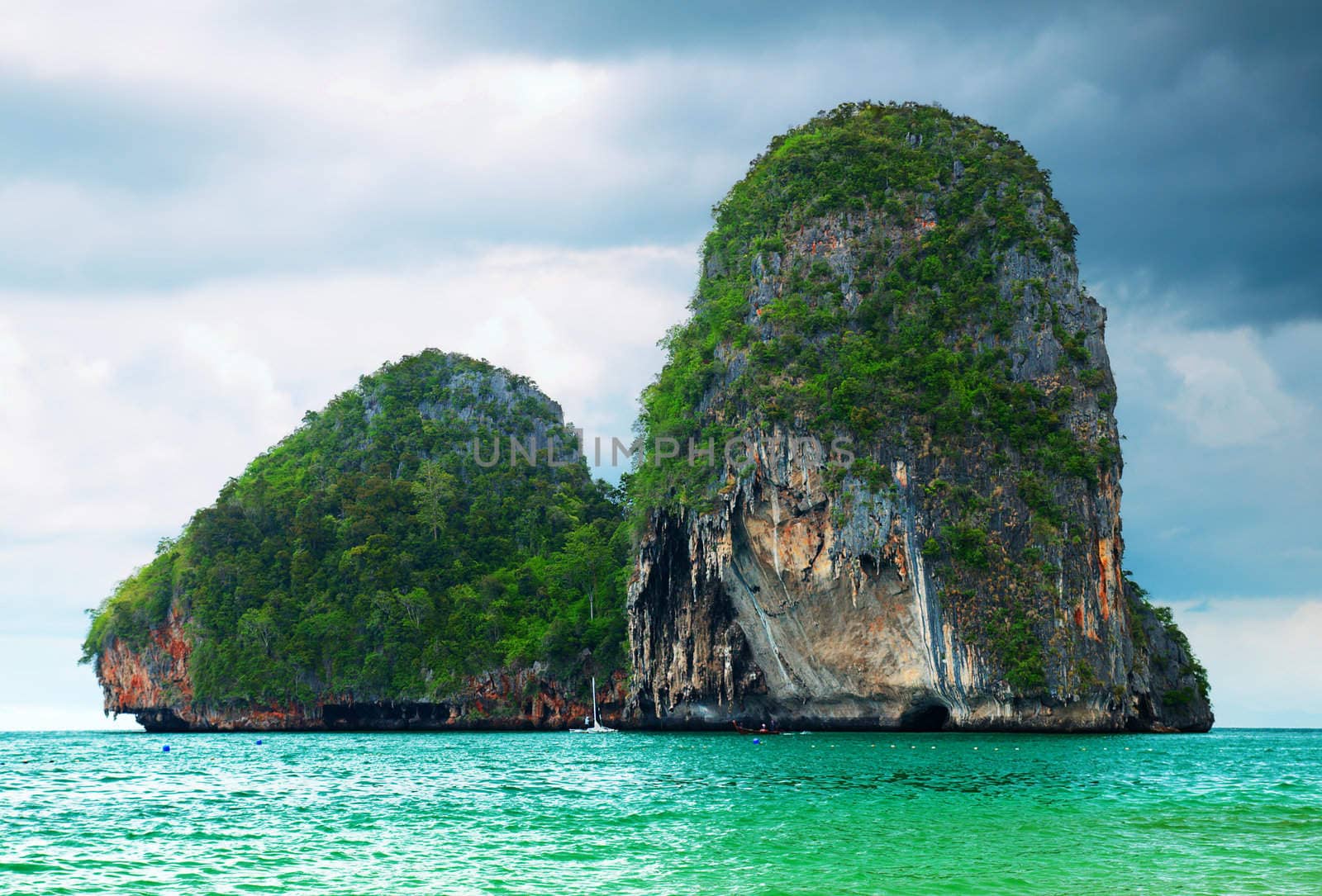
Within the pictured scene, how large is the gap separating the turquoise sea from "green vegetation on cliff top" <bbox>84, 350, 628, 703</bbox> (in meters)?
32.7

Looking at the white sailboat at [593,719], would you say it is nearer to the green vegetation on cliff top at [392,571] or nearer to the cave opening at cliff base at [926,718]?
the green vegetation on cliff top at [392,571]

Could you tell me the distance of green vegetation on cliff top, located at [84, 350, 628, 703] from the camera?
66812 mm

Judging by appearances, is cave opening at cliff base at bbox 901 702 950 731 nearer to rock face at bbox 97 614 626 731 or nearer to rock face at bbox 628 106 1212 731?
rock face at bbox 628 106 1212 731

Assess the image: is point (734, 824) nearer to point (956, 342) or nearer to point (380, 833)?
point (380, 833)

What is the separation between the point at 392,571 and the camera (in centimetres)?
7194

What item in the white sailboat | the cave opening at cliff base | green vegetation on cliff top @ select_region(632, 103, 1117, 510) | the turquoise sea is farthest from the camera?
the white sailboat

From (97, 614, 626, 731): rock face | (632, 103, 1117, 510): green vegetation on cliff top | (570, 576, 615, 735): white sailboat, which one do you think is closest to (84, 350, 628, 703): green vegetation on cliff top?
(570, 576, 615, 735): white sailboat

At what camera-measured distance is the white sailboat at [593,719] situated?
57.8 m

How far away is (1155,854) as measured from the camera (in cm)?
1556

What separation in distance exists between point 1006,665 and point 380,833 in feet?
101

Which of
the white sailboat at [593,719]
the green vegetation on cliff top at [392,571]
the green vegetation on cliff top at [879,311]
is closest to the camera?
the green vegetation on cliff top at [879,311]

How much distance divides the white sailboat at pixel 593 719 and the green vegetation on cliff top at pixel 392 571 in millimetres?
446

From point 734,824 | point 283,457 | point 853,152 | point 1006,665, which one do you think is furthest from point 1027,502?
point 283,457

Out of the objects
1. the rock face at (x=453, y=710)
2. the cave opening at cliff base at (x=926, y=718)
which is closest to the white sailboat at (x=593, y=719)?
the rock face at (x=453, y=710)
